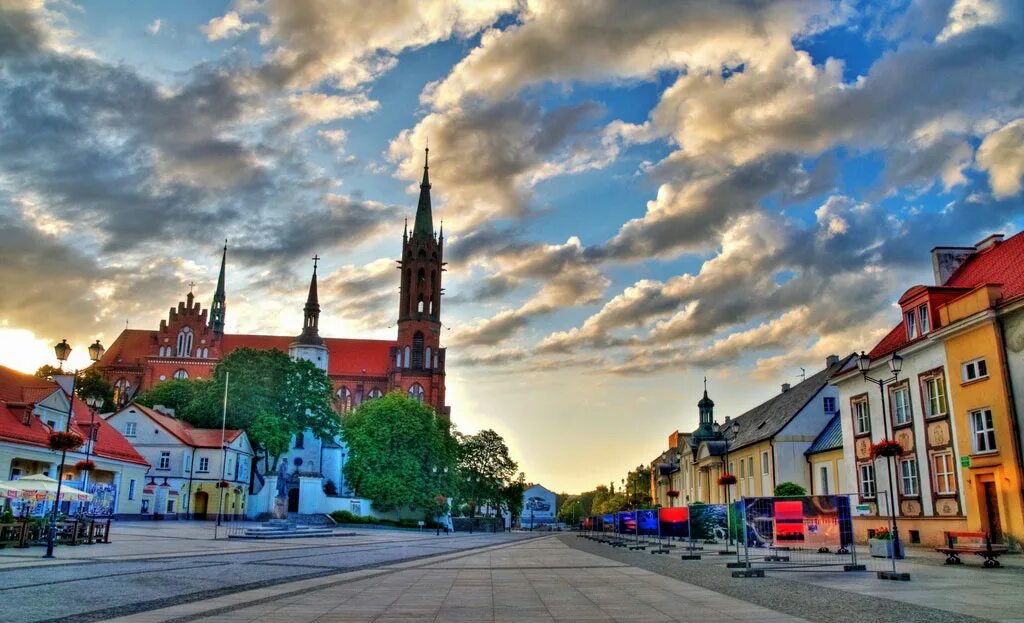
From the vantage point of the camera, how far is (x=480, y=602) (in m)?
12.0

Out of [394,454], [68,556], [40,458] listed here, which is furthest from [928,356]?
[394,454]

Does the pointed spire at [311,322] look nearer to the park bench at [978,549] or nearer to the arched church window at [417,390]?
the arched church window at [417,390]

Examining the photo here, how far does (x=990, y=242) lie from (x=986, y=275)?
3236 millimetres

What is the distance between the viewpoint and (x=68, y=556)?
70.5 ft

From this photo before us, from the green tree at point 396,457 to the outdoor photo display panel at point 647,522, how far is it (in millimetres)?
40808

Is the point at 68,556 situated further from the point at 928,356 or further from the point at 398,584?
the point at 928,356

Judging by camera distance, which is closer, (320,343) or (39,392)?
(39,392)

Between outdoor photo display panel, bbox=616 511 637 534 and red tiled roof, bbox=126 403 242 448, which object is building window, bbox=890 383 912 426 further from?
red tiled roof, bbox=126 403 242 448

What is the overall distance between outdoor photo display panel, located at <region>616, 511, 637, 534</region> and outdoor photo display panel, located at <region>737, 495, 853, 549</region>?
2184cm

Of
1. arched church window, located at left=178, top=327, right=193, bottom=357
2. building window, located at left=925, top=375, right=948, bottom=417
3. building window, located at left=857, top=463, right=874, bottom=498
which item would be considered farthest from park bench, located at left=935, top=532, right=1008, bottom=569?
arched church window, located at left=178, top=327, right=193, bottom=357

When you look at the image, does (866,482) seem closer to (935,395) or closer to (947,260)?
(935,395)

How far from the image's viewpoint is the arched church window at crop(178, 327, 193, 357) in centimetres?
10300

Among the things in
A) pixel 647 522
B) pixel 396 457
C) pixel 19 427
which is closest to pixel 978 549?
pixel 647 522

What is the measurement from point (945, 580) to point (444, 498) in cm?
6515
